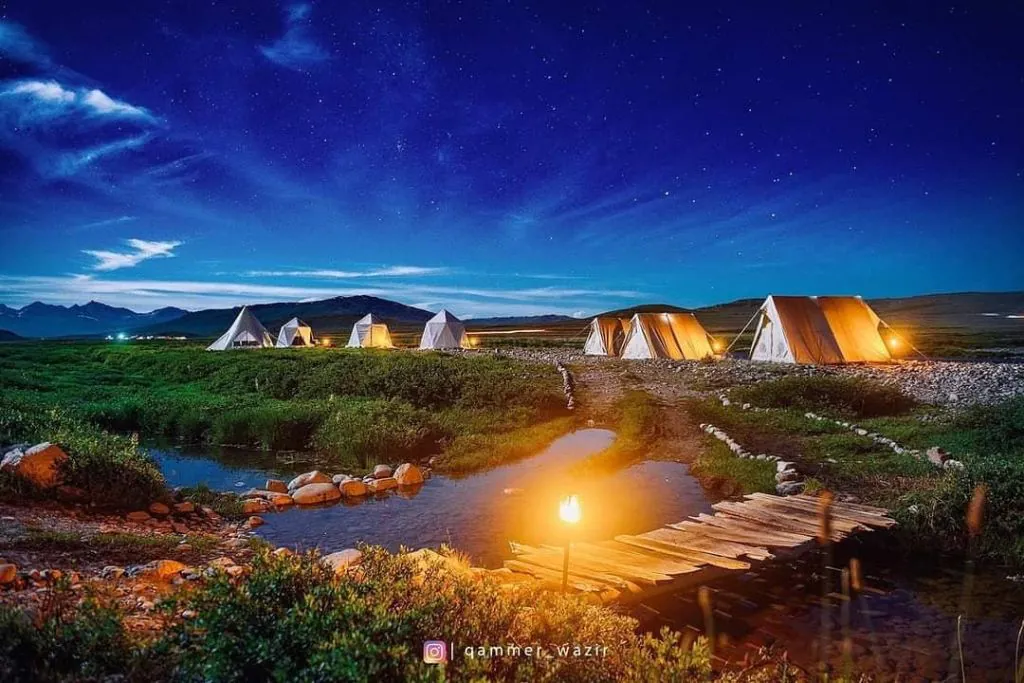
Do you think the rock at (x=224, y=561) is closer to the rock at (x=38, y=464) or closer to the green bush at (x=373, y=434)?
the rock at (x=38, y=464)

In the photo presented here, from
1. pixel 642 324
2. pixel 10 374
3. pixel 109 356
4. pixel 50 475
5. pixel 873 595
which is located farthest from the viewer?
pixel 109 356

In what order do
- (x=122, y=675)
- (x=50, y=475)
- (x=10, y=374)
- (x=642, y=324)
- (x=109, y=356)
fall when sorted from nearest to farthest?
(x=122, y=675) < (x=50, y=475) < (x=10, y=374) < (x=642, y=324) < (x=109, y=356)

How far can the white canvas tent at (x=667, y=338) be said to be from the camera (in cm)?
4059

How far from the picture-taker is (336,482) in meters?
13.9

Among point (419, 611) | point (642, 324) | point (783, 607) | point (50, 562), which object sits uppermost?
point (642, 324)

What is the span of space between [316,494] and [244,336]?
170 ft

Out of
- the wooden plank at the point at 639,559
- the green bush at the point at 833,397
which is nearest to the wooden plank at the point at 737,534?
the wooden plank at the point at 639,559

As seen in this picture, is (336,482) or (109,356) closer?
(336,482)

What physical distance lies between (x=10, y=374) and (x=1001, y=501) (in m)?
41.6

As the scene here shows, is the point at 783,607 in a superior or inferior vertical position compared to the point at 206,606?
inferior

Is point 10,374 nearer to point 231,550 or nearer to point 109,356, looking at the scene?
point 109,356

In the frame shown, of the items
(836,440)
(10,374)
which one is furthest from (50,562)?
(10,374)

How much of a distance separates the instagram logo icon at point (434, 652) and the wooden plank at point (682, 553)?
4.77 m

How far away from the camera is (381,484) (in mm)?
13859
